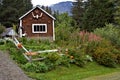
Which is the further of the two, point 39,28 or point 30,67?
point 39,28

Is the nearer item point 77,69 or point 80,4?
point 77,69

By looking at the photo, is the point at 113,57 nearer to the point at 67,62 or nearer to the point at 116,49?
the point at 116,49

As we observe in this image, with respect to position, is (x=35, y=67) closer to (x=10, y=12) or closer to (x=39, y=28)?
(x=39, y=28)

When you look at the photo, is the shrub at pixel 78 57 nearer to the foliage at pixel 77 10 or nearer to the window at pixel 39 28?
the window at pixel 39 28

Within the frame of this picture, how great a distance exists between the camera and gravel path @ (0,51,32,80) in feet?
67.3

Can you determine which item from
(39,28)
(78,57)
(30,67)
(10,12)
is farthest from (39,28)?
(10,12)

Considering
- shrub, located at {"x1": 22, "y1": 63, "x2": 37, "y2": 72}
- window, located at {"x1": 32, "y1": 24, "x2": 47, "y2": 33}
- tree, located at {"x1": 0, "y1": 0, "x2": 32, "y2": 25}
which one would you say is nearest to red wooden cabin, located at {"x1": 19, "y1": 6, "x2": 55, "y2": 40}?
window, located at {"x1": 32, "y1": 24, "x2": 47, "y2": 33}

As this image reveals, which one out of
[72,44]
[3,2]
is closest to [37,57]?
[72,44]

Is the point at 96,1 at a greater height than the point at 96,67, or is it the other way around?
the point at 96,1

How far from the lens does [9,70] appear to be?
22266 millimetres

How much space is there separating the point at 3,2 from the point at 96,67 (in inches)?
2332

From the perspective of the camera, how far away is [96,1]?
70.8 metres

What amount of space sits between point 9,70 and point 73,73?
182 inches

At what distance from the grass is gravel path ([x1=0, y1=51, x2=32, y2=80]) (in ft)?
2.25
